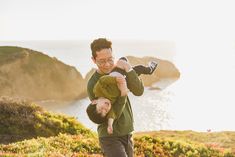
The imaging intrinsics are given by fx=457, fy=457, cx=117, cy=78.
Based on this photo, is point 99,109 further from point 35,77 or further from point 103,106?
point 35,77

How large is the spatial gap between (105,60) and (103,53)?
12 centimetres

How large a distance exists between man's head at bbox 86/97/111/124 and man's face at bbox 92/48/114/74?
0.53 metres

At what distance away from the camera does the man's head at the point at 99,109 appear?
21.0ft

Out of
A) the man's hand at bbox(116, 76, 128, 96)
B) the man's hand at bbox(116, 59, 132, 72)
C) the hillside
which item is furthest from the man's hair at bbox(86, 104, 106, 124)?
the hillside

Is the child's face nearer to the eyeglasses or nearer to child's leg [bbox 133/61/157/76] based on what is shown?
the eyeglasses

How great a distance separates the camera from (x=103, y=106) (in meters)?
6.42

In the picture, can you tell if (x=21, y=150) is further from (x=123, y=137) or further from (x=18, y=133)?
(x=123, y=137)

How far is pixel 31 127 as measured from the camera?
Result: 19.4 m

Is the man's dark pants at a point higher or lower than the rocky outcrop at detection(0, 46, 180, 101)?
lower

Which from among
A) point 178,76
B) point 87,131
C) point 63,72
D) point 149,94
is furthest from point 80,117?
point 178,76

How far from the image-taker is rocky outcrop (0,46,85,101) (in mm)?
85875

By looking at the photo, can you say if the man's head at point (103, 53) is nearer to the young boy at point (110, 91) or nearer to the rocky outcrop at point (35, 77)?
the young boy at point (110, 91)

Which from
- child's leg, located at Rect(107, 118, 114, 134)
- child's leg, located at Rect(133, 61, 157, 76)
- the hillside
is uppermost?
child's leg, located at Rect(133, 61, 157, 76)

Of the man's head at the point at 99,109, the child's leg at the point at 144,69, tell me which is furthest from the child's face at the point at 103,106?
the child's leg at the point at 144,69
